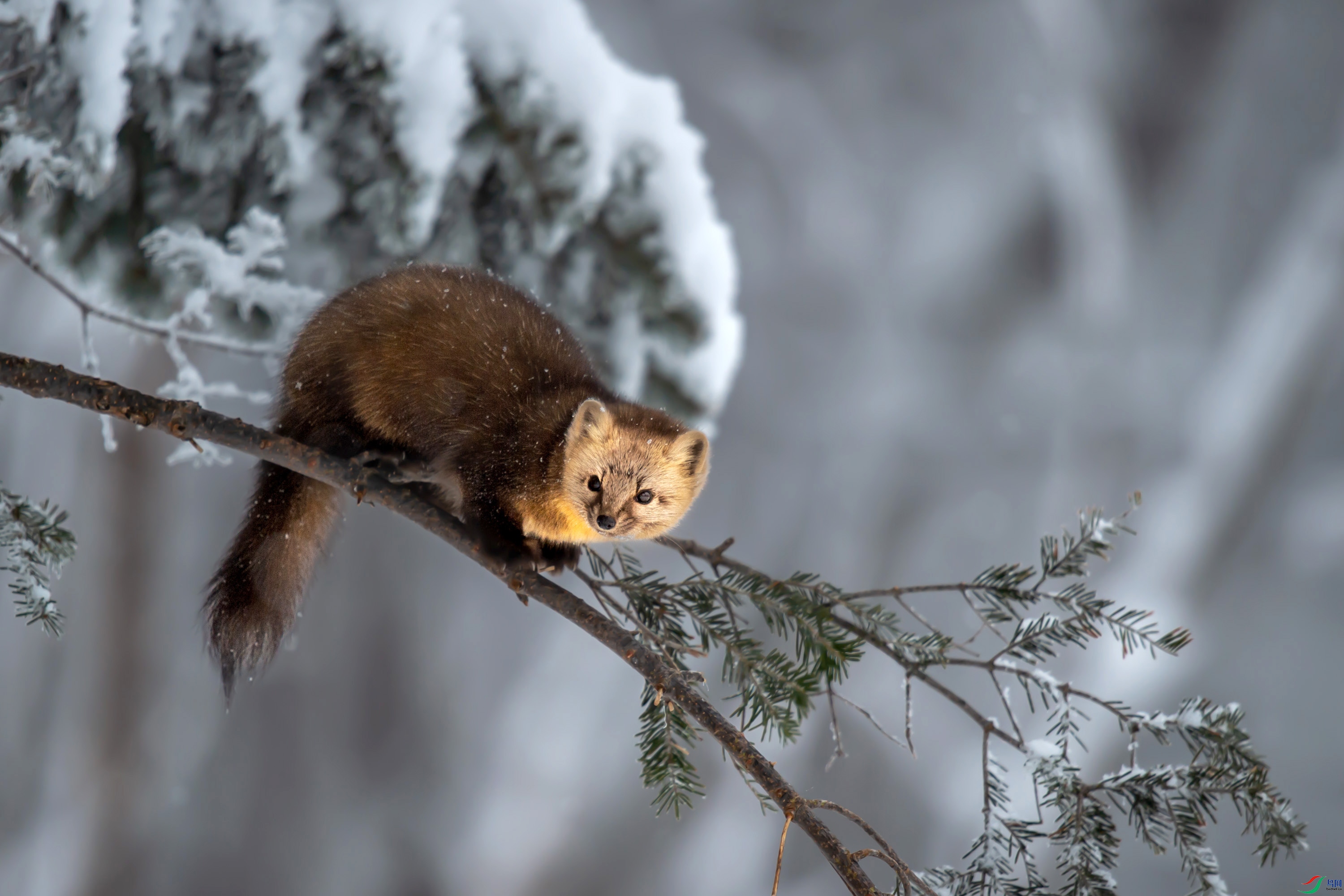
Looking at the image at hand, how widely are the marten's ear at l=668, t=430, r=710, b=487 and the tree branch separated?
0.29 metres

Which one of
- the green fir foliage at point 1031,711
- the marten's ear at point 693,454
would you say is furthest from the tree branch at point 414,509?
the marten's ear at point 693,454

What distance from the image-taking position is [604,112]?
7.50 feet

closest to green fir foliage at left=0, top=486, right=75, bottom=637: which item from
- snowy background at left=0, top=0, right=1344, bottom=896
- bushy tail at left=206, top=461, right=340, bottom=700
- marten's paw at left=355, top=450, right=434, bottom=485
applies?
bushy tail at left=206, top=461, right=340, bottom=700

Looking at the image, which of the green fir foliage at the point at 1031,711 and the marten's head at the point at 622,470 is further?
the marten's head at the point at 622,470

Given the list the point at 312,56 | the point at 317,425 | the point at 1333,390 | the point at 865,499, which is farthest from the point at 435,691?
the point at 1333,390

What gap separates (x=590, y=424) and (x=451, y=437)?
0.27 metres

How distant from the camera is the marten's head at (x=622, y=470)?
5.52ft

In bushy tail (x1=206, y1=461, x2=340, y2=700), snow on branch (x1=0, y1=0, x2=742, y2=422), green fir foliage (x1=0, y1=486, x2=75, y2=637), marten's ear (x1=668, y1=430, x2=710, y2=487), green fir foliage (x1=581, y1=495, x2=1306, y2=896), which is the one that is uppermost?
snow on branch (x1=0, y1=0, x2=742, y2=422)

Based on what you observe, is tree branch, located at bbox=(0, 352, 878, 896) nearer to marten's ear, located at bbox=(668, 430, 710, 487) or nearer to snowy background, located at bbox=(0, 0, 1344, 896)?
marten's ear, located at bbox=(668, 430, 710, 487)

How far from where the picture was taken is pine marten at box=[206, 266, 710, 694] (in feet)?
5.54

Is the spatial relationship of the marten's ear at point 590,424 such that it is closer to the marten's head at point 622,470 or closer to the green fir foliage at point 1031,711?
the marten's head at point 622,470

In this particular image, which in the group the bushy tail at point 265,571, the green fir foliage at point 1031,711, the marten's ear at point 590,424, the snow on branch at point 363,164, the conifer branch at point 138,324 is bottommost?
the green fir foliage at point 1031,711

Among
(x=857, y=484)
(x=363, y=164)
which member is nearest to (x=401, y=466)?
(x=363, y=164)

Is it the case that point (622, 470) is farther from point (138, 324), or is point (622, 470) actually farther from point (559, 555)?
point (138, 324)
